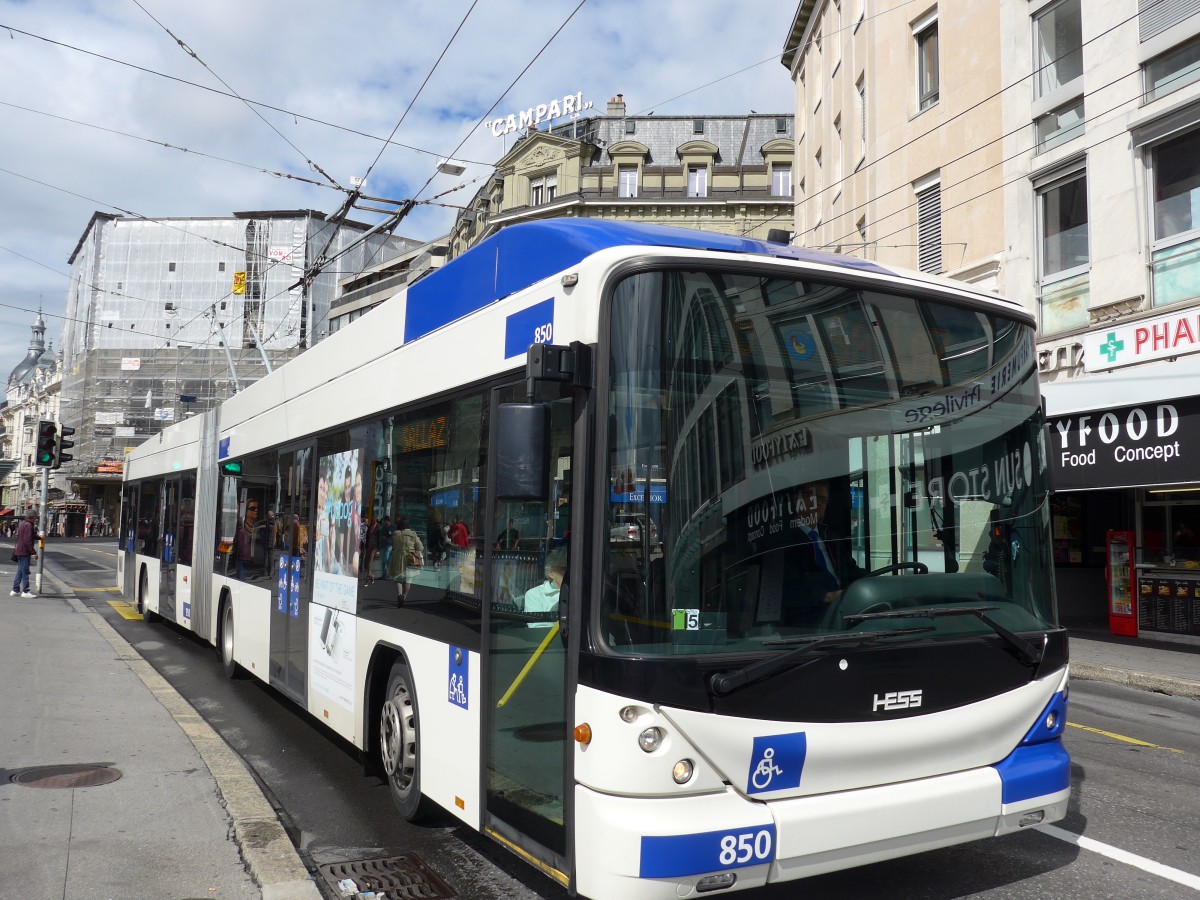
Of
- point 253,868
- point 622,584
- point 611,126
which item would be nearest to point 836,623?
point 622,584

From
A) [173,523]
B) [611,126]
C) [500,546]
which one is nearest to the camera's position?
[500,546]

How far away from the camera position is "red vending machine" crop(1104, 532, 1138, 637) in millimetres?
15266

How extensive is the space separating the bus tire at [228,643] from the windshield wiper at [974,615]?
25.4 ft

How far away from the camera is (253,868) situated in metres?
4.64

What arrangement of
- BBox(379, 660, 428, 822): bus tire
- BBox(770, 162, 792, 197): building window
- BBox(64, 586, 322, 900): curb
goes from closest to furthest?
BBox(64, 586, 322, 900): curb < BBox(379, 660, 428, 822): bus tire < BBox(770, 162, 792, 197): building window

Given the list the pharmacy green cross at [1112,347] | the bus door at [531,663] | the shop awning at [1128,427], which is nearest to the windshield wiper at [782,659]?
the bus door at [531,663]

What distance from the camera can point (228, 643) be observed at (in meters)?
10.4

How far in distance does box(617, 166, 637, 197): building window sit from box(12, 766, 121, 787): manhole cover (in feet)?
138

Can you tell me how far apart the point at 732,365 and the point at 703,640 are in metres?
1.04

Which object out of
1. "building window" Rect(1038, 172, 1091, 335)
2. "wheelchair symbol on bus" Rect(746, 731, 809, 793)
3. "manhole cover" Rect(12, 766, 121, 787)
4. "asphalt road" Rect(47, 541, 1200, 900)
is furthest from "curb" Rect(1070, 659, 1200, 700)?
"manhole cover" Rect(12, 766, 121, 787)

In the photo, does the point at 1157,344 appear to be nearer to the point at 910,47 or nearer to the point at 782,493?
the point at 910,47

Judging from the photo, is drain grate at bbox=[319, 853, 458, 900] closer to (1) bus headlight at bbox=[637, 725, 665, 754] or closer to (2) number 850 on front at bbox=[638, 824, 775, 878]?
(2) number 850 on front at bbox=[638, 824, 775, 878]

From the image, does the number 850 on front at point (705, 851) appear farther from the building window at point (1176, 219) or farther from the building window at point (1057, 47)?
the building window at point (1057, 47)

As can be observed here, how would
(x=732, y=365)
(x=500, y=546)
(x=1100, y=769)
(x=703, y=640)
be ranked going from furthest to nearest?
(x=1100, y=769) < (x=500, y=546) < (x=732, y=365) < (x=703, y=640)
